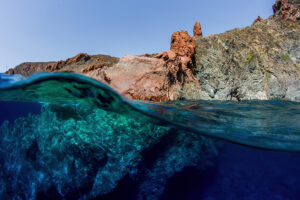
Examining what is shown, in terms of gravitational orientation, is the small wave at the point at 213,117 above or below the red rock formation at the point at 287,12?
below

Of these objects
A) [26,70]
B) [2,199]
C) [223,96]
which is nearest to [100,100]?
[2,199]

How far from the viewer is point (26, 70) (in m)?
29.4

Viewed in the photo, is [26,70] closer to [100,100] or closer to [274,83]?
[100,100]

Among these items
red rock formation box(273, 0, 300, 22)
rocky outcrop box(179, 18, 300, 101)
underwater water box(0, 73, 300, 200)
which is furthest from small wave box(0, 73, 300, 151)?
red rock formation box(273, 0, 300, 22)

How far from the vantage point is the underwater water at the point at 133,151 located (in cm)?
449

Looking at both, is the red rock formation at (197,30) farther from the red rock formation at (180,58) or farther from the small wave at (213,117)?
the small wave at (213,117)

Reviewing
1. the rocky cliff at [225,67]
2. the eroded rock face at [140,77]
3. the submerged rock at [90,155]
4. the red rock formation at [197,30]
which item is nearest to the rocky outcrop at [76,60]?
the rocky cliff at [225,67]

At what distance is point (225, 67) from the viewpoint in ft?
42.3

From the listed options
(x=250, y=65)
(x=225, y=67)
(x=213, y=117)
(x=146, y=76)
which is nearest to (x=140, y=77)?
(x=146, y=76)

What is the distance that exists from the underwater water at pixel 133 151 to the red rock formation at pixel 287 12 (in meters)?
18.7

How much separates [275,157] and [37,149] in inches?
422

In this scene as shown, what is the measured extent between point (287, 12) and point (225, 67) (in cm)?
1357

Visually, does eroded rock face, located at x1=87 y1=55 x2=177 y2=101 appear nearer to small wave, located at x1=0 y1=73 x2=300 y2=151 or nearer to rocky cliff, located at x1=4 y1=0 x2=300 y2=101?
rocky cliff, located at x1=4 y1=0 x2=300 y2=101

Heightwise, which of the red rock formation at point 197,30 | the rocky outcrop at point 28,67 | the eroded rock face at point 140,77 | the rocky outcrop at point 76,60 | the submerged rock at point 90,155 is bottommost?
the submerged rock at point 90,155
